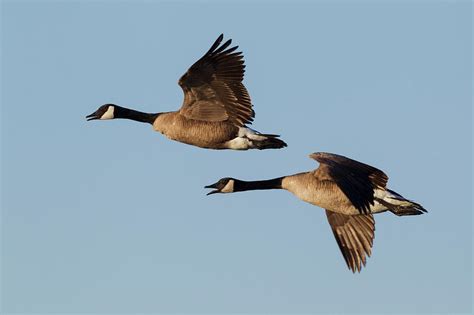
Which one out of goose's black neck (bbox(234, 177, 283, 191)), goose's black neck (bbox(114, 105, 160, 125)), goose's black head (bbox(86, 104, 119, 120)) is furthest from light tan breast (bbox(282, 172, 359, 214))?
goose's black head (bbox(86, 104, 119, 120))

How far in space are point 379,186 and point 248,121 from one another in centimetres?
225

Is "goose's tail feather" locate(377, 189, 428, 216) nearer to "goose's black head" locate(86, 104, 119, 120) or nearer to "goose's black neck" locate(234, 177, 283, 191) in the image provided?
"goose's black neck" locate(234, 177, 283, 191)

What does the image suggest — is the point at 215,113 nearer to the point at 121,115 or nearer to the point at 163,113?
the point at 163,113

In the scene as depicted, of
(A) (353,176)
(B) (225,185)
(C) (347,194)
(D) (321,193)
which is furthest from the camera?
(B) (225,185)

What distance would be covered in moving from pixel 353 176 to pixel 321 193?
116cm

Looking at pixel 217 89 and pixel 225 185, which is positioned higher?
pixel 217 89

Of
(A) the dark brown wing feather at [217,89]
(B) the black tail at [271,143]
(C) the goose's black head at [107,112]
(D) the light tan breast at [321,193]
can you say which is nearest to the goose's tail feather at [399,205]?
(D) the light tan breast at [321,193]

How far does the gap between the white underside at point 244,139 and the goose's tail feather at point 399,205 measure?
6.81 feet

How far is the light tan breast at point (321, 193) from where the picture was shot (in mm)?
16422

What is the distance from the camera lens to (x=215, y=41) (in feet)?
54.4

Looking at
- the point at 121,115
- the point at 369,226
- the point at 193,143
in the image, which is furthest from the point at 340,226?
the point at 121,115

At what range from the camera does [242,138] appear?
1705 centimetres

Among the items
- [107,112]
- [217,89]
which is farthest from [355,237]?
[107,112]

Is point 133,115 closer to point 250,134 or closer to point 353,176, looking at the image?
point 250,134
